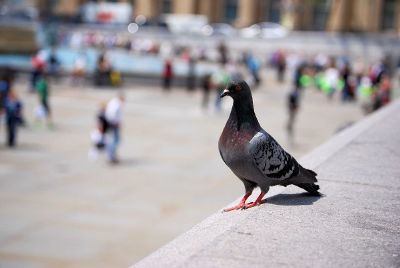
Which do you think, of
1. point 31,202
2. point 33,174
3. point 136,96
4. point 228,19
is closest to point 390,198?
point 31,202

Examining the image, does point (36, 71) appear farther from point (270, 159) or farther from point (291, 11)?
point (291, 11)

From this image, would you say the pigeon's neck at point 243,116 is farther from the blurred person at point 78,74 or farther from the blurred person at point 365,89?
the blurred person at point 78,74

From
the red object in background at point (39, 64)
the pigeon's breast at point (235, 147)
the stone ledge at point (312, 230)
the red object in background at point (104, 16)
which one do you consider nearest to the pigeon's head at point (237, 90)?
the pigeon's breast at point (235, 147)

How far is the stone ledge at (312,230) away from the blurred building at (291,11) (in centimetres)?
4919

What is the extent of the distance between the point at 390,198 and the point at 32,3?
7445cm

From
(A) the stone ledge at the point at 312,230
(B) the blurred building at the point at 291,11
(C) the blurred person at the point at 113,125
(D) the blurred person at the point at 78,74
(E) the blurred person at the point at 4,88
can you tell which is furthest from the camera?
(B) the blurred building at the point at 291,11

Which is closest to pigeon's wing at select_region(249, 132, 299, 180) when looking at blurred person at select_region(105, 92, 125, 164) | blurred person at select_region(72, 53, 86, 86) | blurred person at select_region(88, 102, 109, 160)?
blurred person at select_region(105, 92, 125, 164)

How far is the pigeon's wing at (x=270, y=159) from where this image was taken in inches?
156

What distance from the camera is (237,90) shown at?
164 inches

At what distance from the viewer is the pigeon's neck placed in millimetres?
4059

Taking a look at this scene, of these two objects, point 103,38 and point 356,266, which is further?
point 103,38

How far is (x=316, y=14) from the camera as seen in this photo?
202 feet

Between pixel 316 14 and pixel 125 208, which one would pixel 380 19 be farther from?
pixel 125 208

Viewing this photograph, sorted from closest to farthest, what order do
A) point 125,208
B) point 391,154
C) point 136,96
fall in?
point 391,154 → point 125,208 → point 136,96
